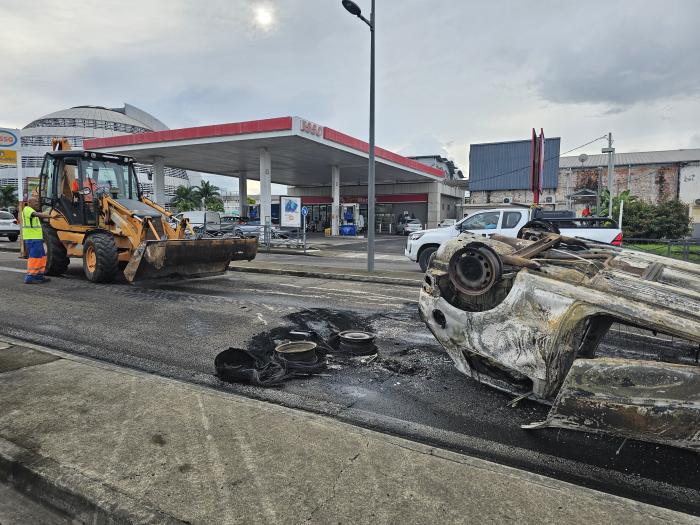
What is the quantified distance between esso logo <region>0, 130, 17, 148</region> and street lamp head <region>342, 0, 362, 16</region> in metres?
38.1

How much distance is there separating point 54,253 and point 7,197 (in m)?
69.9

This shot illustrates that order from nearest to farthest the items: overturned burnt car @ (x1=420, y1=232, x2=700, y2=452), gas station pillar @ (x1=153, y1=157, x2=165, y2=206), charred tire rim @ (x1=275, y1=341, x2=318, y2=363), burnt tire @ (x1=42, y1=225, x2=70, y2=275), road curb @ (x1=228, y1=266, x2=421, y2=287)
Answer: overturned burnt car @ (x1=420, y1=232, x2=700, y2=452)
charred tire rim @ (x1=275, y1=341, x2=318, y2=363)
burnt tire @ (x1=42, y1=225, x2=70, y2=275)
road curb @ (x1=228, y1=266, x2=421, y2=287)
gas station pillar @ (x1=153, y1=157, x2=165, y2=206)

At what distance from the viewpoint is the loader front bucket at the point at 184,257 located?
8102 millimetres

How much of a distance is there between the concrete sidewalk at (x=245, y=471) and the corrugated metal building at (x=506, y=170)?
48.1 metres

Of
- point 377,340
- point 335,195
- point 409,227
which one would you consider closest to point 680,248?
point 377,340

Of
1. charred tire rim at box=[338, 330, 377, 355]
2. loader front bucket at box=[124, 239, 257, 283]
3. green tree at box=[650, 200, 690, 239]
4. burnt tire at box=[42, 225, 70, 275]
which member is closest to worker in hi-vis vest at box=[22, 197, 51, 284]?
burnt tire at box=[42, 225, 70, 275]

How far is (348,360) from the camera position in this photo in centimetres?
468

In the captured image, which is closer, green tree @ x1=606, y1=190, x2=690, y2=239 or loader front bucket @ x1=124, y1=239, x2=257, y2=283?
loader front bucket @ x1=124, y1=239, x2=257, y2=283

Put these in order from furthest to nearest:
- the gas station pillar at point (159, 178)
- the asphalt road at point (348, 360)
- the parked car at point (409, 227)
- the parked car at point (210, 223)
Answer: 1. the parked car at point (409, 227)
2. the gas station pillar at point (159, 178)
3. the parked car at point (210, 223)
4. the asphalt road at point (348, 360)

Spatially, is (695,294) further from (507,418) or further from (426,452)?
(426,452)

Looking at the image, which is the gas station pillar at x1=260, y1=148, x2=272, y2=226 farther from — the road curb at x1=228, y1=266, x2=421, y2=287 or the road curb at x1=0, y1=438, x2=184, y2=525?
the road curb at x1=0, y1=438, x2=184, y2=525

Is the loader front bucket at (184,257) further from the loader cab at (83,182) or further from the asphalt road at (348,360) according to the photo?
the loader cab at (83,182)

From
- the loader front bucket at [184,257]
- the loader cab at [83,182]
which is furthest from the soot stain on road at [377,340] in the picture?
the loader cab at [83,182]

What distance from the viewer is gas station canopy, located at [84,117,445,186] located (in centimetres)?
2339
